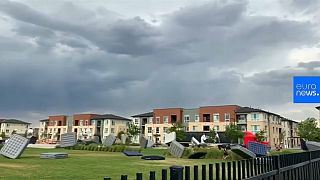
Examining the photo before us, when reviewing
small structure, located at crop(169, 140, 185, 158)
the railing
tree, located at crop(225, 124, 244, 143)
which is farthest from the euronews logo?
tree, located at crop(225, 124, 244, 143)

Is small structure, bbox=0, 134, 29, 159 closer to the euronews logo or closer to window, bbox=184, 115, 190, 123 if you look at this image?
the euronews logo

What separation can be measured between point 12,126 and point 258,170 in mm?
159181

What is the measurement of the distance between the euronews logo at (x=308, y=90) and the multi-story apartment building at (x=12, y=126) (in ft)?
475

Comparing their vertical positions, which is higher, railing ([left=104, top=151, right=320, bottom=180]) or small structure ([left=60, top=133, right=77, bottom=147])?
railing ([left=104, top=151, right=320, bottom=180])

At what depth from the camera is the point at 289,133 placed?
10781 cm

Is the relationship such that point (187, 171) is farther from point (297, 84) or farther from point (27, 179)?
point (297, 84)

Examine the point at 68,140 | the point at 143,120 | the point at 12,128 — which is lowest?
the point at 12,128

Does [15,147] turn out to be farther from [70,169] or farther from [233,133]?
[233,133]

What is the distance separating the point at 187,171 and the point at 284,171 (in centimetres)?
336

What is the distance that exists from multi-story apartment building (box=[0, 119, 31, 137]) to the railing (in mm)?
147999

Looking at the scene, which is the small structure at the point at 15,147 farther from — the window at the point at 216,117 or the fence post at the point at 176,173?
the window at the point at 216,117

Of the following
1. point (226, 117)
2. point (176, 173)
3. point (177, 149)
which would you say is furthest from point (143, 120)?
point (176, 173)

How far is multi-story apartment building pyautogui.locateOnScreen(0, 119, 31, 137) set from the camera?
144 metres

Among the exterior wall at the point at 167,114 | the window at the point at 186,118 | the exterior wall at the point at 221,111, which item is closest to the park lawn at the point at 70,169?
the exterior wall at the point at 221,111
